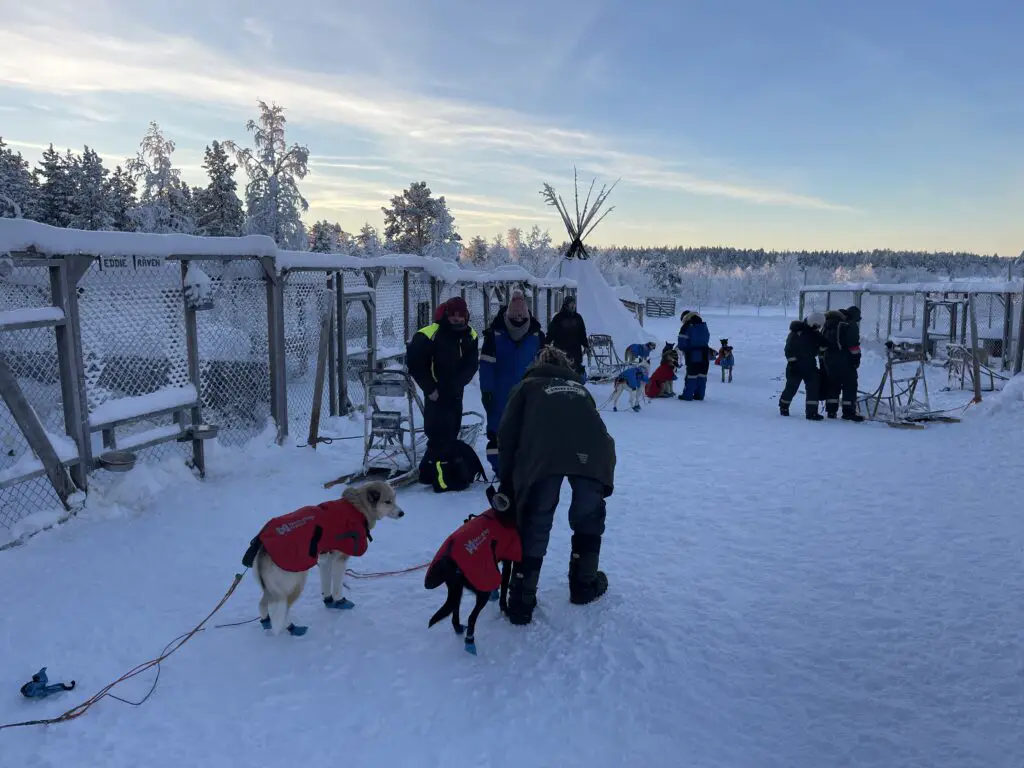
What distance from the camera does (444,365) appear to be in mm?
6000

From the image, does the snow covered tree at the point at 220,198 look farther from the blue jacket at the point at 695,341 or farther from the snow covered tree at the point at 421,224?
the blue jacket at the point at 695,341

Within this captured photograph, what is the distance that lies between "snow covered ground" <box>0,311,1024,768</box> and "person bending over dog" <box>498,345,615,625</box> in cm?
31

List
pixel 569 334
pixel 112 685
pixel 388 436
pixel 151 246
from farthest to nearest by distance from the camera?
pixel 569 334, pixel 388 436, pixel 151 246, pixel 112 685

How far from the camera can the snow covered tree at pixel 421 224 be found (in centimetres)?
4784

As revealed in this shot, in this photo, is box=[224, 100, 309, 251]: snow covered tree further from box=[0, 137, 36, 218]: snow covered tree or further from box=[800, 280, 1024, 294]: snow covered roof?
box=[800, 280, 1024, 294]: snow covered roof

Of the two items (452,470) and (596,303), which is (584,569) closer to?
(452,470)

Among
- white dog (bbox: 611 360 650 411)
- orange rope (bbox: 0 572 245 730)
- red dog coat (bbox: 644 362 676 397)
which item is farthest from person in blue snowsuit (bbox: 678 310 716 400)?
orange rope (bbox: 0 572 245 730)

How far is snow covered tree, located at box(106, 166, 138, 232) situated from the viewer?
36375mm

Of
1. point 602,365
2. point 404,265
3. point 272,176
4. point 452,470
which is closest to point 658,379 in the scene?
point 602,365

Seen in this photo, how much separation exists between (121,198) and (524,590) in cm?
4259

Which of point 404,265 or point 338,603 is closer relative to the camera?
point 338,603

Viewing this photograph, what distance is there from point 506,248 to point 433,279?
244ft

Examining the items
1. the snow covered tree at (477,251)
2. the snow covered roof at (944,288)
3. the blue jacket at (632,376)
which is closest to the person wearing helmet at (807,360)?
→ the blue jacket at (632,376)

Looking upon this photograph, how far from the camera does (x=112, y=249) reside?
5.04 m
